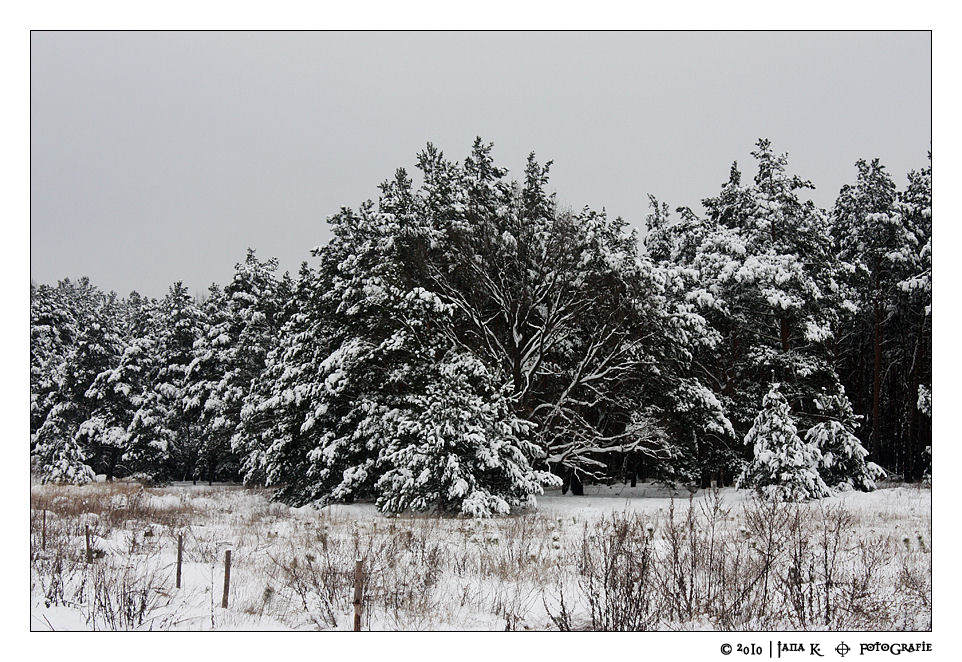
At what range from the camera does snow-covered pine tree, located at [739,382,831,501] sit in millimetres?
20766

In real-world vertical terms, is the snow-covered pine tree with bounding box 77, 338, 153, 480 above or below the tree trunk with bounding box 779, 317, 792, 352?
below

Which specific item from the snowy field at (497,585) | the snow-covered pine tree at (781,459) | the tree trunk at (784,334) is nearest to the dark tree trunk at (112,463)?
the snowy field at (497,585)

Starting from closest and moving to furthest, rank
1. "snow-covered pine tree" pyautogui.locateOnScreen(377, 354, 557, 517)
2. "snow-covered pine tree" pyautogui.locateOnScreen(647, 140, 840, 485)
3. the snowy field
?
the snowy field < "snow-covered pine tree" pyautogui.locateOnScreen(377, 354, 557, 517) < "snow-covered pine tree" pyautogui.locateOnScreen(647, 140, 840, 485)

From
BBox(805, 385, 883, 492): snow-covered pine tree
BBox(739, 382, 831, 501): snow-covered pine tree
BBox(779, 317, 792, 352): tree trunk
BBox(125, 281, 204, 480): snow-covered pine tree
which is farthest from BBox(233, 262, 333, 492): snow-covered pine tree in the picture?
BBox(125, 281, 204, 480): snow-covered pine tree

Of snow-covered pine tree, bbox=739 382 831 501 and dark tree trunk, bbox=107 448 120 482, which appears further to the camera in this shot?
dark tree trunk, bbox=107 448 120 482

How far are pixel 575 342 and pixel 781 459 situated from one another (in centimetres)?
770

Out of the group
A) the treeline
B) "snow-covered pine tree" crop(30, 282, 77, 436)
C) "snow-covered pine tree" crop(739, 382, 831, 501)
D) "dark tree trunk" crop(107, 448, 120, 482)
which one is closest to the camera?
"snow-covered pine tree" crop(739, 382, 831, 501)

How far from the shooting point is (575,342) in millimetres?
25641

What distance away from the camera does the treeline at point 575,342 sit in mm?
21000

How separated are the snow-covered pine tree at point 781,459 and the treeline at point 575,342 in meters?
0.07

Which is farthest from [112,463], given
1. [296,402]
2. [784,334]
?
[784,334]

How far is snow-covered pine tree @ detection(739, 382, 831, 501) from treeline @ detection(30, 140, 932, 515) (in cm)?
7

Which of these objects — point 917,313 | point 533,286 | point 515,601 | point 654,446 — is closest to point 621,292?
point 533,286

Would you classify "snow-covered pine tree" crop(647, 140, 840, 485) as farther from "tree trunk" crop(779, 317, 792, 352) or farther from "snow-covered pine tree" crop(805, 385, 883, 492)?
"snow-covered pine tree" crop(805, 385, 883, 492)
